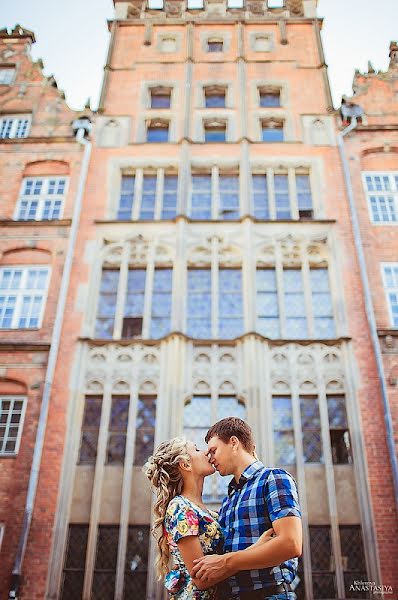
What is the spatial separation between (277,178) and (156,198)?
4.17 m

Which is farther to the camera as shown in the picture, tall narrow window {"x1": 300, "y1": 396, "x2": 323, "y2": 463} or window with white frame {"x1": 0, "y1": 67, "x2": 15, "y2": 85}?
window with white frame {"x1": 0, "y1": 67, "x2": 15, "y2": 85}

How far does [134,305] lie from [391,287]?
7.22 meters

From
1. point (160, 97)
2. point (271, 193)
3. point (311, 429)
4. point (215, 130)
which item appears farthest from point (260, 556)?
point (160, 97)

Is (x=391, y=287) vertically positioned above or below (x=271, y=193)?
below

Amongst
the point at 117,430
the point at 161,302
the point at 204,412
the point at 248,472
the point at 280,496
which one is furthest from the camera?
the point at 161,302

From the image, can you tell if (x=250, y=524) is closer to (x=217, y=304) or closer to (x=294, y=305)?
(x=217, y=304)

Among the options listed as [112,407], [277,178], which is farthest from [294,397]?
[277,178]

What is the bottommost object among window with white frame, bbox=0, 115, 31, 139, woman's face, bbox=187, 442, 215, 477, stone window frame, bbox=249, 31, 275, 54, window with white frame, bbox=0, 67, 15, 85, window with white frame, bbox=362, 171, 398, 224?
woman's face, bbox=187, 442, 215, 477

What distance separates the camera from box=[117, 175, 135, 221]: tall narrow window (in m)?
16.8

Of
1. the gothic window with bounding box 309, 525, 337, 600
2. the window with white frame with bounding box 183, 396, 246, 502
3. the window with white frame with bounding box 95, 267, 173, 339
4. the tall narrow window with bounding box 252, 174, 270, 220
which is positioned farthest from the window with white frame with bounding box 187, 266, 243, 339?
the gothic window with bounding box 309, 525, 337, 600

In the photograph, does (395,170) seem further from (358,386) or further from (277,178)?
(358,386)

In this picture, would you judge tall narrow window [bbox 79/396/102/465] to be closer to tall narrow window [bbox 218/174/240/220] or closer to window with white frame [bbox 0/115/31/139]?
tall narrow window [bbox 218/174/240/220]

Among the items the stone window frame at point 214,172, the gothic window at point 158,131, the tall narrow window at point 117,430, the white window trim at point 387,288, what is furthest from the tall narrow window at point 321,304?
the gothic window at point 158,131

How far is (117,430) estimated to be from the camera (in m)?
12.7
